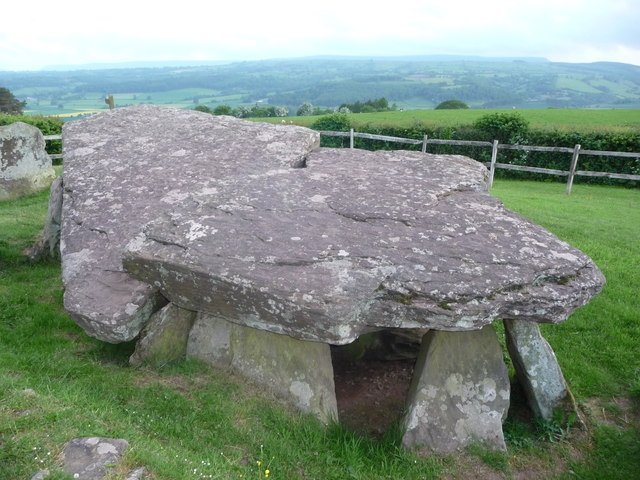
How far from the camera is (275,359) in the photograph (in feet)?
19.4

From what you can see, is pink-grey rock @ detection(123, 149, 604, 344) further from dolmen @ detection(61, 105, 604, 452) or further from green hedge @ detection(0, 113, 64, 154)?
green hedge @ detection(0, 113, 64, 154)

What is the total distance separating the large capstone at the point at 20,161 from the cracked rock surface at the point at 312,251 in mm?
7999

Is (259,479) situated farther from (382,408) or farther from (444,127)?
(444,127)

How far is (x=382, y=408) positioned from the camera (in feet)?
21.5

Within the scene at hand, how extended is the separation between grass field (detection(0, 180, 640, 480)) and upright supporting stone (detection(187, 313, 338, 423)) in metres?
0.18

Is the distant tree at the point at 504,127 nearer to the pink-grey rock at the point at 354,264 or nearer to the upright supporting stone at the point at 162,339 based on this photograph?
the pink-grey rock at the point at 354,264

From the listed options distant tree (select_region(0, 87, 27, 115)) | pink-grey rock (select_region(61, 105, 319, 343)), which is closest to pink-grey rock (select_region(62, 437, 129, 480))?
pink-grey rock (select_region(61, 105, 319, 343))

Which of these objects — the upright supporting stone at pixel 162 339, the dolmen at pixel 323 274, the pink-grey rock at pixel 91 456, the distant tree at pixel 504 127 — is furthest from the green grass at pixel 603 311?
the distant tree at pixel 504 127

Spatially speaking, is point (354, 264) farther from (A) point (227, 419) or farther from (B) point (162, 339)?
(B) point (162, 339)

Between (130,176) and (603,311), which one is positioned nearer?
(130,176)

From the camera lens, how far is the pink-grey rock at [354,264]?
486 centimetres

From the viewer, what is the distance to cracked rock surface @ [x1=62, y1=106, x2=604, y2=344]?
16.1 feet

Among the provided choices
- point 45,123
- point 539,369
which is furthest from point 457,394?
point 45,123

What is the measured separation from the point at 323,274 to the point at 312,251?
0.33 metres
